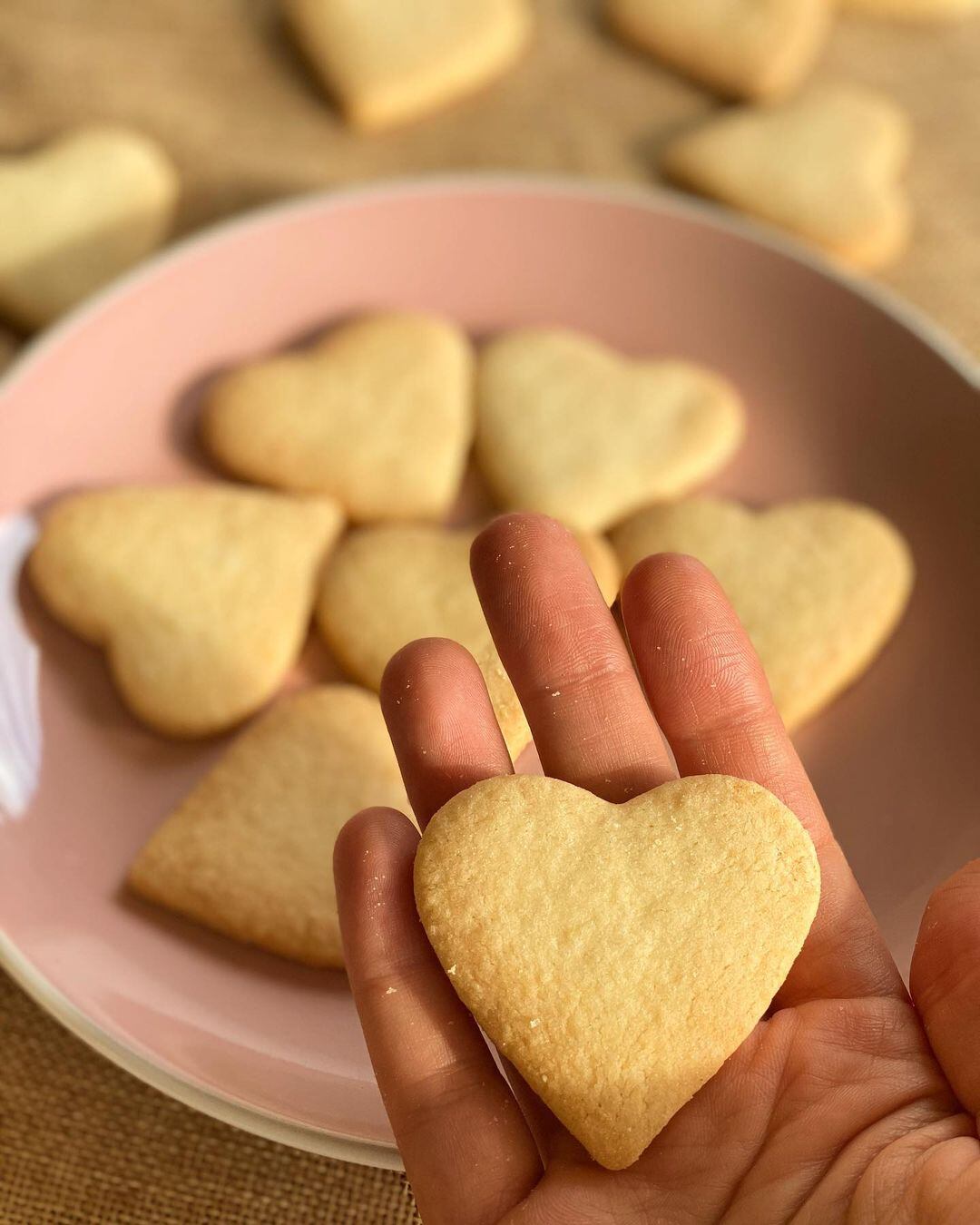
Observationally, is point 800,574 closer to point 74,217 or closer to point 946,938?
point 946,938

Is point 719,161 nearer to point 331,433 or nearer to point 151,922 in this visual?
point 331,433

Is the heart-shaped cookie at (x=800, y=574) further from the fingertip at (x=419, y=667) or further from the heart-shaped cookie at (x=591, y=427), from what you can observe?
the fingertip at (x=419, y=667)

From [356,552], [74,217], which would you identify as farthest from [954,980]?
[74,217]

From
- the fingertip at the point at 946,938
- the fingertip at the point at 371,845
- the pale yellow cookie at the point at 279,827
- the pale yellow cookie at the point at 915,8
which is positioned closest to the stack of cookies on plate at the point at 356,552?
the pale yellow cookie at the point at 279,827

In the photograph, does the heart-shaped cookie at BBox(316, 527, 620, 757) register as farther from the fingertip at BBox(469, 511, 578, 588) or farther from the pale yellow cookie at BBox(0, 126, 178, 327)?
the pale yellow cookie at BBox(0, 126, 178, 327)

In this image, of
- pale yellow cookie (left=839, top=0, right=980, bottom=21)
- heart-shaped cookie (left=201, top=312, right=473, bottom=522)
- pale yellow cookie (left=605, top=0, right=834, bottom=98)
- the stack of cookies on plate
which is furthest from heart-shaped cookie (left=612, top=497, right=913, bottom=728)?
pale yellow cookie (left=839, top=0, right=980, bottom=21)

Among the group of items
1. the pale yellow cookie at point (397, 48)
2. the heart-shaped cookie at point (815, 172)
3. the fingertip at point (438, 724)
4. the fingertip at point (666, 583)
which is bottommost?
the fingertip at point (438, 724)
